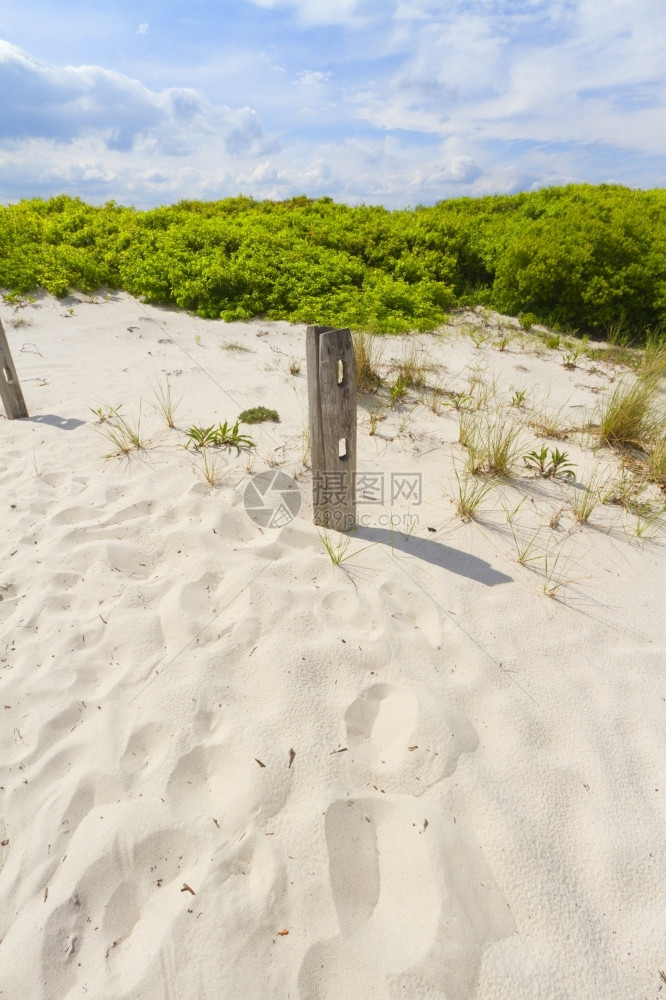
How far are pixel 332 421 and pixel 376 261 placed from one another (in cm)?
672

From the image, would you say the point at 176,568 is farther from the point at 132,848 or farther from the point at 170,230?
the point at 170,230

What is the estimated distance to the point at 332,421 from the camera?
3088 mm

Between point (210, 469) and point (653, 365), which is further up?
point (653, 365)

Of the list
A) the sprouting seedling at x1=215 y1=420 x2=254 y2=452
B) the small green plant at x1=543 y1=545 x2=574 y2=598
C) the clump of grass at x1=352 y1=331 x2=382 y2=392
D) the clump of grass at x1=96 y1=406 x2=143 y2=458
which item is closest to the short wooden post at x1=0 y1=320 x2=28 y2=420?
the clump of grass at x1=96 y1=406 x2=143 y2=458

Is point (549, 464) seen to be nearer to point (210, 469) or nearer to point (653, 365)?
point (653, 365)

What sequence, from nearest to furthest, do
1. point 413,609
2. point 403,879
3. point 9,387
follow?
point 403,879, point 413,609, point 9,387

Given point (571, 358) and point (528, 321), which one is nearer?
point (571, 358)

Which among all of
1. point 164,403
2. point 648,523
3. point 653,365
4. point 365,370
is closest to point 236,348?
point 164,403

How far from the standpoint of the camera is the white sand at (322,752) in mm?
1592

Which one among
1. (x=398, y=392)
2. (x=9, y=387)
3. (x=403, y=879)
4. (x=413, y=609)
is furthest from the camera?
(x=398, y=392)

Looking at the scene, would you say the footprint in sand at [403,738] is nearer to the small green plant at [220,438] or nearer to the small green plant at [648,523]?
the small green plant at [648,523]

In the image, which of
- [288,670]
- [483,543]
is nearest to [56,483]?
[288,670]

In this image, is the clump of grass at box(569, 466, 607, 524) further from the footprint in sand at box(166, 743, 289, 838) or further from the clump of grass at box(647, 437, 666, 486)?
the footprint in sand at box(166, 743, 289, 838)

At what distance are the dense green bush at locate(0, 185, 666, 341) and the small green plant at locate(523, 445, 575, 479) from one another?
3.45m
